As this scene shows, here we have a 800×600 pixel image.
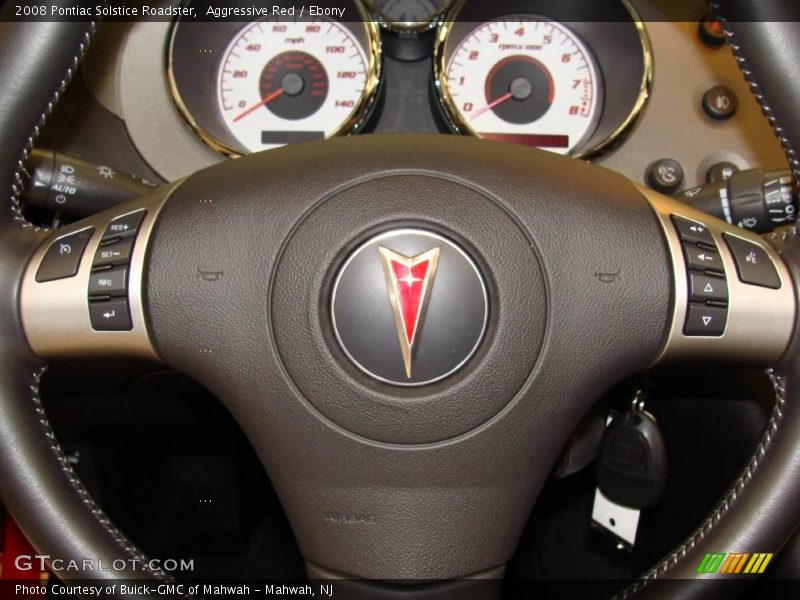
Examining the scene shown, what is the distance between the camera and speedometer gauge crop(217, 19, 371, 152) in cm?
146

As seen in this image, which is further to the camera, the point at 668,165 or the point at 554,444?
the point at 668,165

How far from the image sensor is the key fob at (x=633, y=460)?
1.02 metres

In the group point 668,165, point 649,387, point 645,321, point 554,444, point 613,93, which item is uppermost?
point 613,93

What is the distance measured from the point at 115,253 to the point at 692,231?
569 millimetres

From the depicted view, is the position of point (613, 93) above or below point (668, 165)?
above

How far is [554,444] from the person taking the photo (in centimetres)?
Result: 82

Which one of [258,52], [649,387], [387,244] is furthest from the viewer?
[258,52]

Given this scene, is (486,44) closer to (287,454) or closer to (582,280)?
(582,280)

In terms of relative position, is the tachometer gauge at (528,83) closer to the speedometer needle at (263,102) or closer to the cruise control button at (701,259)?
the speedometer needle at (263,102)

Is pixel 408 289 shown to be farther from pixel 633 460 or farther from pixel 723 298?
pixel 633 460

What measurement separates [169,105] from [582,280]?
0.88m

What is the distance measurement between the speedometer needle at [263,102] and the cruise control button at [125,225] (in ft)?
2.20

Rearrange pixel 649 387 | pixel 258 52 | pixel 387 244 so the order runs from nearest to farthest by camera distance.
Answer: pixel 387 244
pixel 649 387
pixel 258 52

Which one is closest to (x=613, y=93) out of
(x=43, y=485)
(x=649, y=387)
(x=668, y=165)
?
(x=668, y=165)
